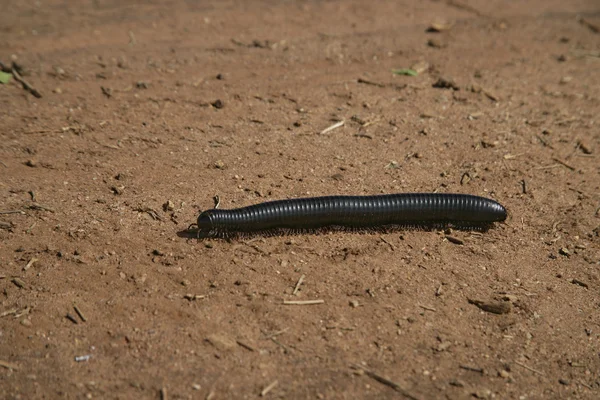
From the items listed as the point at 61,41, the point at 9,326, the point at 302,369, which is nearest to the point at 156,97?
the point at 61,41

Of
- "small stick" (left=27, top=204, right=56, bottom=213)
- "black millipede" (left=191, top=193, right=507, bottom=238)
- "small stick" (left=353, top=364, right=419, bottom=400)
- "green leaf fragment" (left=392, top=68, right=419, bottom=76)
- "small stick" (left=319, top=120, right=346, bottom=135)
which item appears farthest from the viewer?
"green leaf fragment" (left=392, top=68, right=419, bottom=76)

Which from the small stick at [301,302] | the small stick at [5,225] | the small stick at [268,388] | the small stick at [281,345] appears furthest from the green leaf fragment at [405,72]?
the small stick at [268,388]

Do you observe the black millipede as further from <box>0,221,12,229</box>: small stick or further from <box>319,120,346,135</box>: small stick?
<box>0,221,12,229</box>: small stick

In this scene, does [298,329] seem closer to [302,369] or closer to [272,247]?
[302,369]

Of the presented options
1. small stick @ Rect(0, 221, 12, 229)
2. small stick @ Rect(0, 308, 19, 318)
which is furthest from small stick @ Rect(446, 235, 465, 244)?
small stick @ Rect(0, 221, 12, 229)

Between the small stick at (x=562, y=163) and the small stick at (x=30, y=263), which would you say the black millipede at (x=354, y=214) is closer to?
the small stick at (x=30, y=263)

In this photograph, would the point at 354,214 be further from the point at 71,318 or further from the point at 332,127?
the point at 71,318

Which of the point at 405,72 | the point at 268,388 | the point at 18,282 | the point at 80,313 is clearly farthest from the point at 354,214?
the point at 405,72
